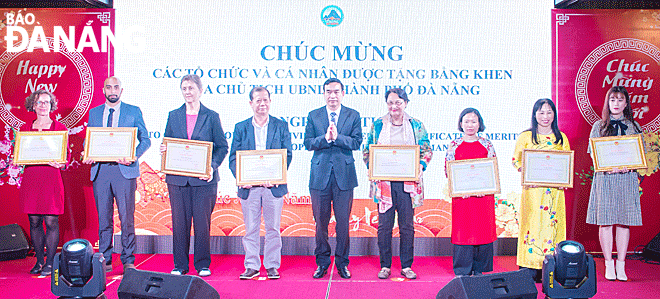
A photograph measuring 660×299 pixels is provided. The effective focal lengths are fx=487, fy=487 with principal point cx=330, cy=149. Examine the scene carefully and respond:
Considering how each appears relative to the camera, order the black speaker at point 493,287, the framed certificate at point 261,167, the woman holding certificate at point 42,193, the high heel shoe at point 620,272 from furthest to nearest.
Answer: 1. the woman holding certificate at point 42,193
2. the high heel shoe at point 620,272
3. the framed certificate at point 261,167
4. the black speaker at point 493,287

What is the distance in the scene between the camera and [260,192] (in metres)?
4.16

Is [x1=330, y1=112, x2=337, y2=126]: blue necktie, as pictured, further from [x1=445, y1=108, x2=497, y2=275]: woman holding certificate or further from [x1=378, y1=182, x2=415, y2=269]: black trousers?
[x1=445, y1=108, x2=497, y2=275]: woman holding certificate

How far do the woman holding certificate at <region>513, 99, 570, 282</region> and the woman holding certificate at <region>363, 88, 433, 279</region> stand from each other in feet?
2.70

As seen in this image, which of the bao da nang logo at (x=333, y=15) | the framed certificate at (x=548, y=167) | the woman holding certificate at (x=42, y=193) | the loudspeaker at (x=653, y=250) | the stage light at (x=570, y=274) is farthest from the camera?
the bao da nang logo at (x=333, y=15)

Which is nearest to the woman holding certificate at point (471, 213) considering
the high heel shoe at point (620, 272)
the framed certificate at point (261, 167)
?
the high heel shoe at point (620, 272)

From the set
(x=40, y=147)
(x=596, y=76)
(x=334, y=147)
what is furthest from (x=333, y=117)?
(x=596, y=76)

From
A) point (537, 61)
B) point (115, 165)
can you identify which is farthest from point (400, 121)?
point (115, 165)

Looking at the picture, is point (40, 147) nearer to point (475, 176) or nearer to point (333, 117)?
point (333, 117)

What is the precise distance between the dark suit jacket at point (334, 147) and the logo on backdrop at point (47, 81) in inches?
104

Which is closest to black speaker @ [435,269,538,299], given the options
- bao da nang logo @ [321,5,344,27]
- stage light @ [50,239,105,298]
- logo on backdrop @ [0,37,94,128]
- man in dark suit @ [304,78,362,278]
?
man in dark suit @ [304,78,362,278]

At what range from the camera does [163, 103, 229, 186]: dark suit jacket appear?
411cm

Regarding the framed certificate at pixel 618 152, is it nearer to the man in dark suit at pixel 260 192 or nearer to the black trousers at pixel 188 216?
the man in dark suit at pixel 260 192

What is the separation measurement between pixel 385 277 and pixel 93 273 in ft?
7.46

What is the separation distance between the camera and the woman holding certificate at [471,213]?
13.1 ft
